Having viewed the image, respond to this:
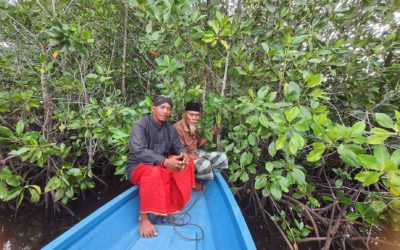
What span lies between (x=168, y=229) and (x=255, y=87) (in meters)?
1.73

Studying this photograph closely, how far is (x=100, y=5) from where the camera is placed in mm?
3289

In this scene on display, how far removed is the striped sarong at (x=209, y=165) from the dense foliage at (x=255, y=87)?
0.12m

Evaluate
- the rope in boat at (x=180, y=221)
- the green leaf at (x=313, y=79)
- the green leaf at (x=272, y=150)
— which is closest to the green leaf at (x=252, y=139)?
the green leaf at (x=272, y=150)

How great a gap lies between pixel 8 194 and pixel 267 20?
9.72ft

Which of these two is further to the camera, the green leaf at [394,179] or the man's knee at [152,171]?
the man's knee at [152,171]

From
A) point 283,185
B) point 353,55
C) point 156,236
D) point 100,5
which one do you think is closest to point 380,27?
point 353,55

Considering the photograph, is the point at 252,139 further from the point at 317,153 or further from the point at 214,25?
the point at 214,25

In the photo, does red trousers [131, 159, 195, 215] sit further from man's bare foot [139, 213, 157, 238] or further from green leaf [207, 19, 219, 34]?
green leaf [207, 19, 219, 34]

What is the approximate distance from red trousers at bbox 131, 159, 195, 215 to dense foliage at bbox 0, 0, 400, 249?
0.51m

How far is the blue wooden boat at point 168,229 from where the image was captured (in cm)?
163

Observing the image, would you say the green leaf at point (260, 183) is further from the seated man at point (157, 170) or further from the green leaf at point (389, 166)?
the green leaf at point (389, 166)

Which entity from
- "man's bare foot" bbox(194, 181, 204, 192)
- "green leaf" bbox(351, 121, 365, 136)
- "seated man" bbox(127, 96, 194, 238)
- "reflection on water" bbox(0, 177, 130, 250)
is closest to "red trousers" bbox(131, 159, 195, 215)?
"seated man" bbox(127, 96, 194, 238)

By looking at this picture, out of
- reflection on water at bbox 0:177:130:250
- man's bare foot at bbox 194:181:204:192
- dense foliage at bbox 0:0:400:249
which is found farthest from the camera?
reflection on water at bbox 0:177:130:250

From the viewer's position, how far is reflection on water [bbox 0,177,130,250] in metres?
2.89
